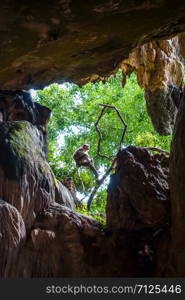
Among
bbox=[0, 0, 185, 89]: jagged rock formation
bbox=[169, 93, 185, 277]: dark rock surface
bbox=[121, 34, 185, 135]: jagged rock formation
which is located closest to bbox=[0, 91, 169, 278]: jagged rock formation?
bbox=[169, 93, 185, 277]: dark rock surface

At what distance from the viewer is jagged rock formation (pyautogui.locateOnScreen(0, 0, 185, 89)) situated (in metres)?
3.26

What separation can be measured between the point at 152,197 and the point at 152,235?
1.97 ft

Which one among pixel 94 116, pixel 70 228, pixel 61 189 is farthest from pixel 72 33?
pixel 94 116

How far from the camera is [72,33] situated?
3814 mm

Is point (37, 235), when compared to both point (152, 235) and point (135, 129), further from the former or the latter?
point (135, 129)

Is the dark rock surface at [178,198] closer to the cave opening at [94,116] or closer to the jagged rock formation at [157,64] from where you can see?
the jagged rock formation at [157,64]

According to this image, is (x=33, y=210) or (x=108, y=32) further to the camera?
(x=33, y=210)

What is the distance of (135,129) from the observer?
15227 millimetres

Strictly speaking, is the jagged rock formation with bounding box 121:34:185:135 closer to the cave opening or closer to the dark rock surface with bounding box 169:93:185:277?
the dark rock surface with bounding box 169:93:185:277

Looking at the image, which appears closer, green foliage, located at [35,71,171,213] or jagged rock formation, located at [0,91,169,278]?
jagged rock formation, located at [0,91,169,278]

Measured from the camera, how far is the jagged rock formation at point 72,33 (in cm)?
326

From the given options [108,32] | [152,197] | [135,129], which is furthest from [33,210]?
[135,129]

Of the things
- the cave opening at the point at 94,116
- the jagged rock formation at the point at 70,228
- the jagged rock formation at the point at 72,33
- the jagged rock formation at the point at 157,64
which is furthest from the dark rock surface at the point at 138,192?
the cave opening at the point at 94,116

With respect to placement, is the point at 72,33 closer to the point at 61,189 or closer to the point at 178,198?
the point at 178,198
